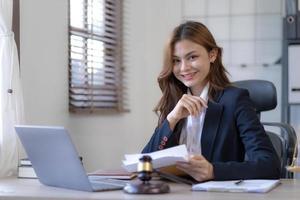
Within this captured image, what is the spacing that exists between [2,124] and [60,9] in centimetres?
113

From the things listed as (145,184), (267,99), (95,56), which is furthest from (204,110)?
(95,56)

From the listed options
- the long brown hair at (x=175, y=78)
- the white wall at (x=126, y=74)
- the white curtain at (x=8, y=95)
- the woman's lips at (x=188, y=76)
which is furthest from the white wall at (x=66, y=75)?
the woman's lips at (x=188, y=76)

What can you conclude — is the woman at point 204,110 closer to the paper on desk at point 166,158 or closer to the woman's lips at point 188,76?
the woman's lips at point 188,76

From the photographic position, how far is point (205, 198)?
1285 millimetres

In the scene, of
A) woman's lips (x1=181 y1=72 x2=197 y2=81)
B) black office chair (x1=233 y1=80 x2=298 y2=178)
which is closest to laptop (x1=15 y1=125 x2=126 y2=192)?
woman's lips (x1=181 y1=72 x2=197 y2=81)

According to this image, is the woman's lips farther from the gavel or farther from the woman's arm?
the gavel

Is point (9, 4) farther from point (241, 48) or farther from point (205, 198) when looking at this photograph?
point (241, 48)

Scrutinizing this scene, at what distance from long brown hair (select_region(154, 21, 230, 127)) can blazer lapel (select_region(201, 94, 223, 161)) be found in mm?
91

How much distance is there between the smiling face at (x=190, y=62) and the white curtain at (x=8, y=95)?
993 millimetres

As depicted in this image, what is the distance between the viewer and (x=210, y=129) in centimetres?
196

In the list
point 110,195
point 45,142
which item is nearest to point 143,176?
point 110,195

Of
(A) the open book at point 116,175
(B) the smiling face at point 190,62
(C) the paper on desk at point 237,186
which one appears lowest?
(A) the open book at point 116,175

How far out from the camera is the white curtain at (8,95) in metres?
2.62

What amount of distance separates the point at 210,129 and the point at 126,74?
7.65 feet
